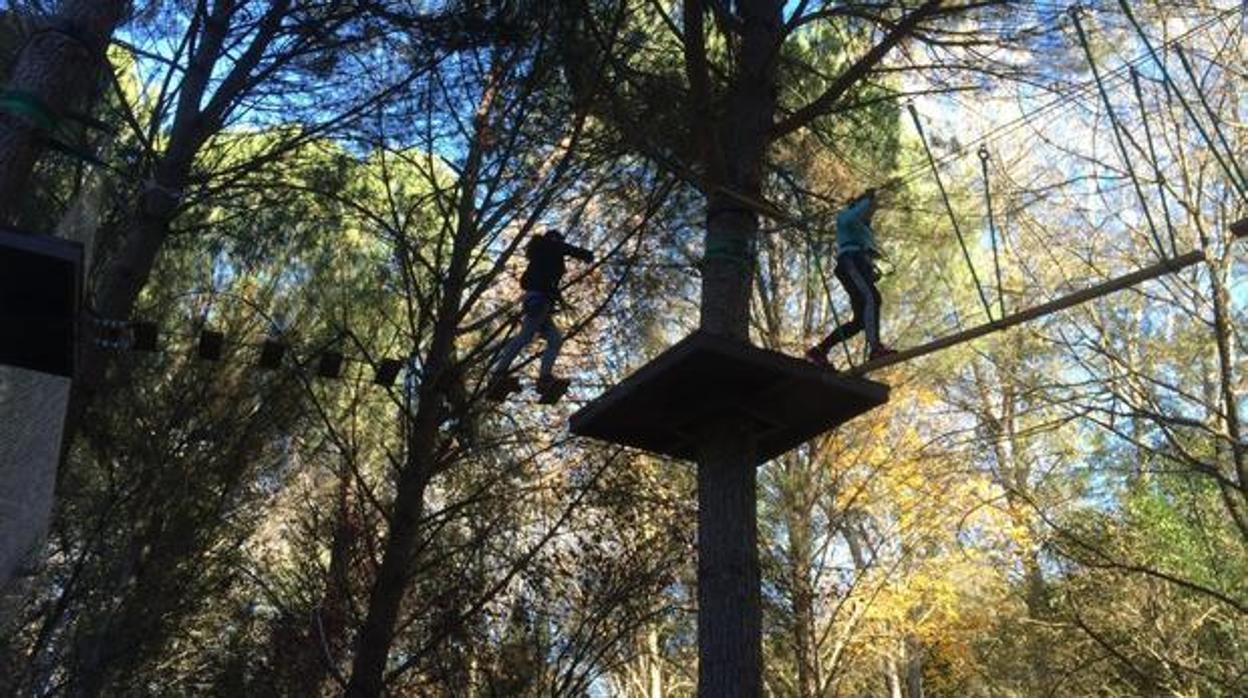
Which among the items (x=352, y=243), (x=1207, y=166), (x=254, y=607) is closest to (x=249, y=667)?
(x=254, y=607)

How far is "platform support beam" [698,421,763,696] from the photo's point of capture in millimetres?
3865

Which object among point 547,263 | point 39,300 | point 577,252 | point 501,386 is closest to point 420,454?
point 501,386

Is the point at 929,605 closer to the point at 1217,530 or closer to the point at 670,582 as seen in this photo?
the point at 1217,530

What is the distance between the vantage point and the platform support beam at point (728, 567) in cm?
387

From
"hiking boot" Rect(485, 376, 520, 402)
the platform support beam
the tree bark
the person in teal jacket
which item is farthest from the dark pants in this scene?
"hiking boot" Rect(485, 376, 520, 402)

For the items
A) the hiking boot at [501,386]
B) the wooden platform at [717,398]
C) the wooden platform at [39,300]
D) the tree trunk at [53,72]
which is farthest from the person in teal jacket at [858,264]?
the tree trunk at [53,72]

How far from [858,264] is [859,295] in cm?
15

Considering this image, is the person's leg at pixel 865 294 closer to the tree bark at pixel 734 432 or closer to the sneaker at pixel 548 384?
the tree bark at pixel 734 432

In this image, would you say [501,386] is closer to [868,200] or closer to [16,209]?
[868,200]

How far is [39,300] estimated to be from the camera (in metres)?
2.92

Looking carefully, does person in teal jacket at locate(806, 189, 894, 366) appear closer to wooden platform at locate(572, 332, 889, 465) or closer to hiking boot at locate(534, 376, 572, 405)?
wooden platform at locate(572, 332, 889, 465)

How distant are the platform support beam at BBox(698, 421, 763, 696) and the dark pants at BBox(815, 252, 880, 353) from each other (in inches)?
30.5

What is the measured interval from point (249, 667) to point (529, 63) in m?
6.41

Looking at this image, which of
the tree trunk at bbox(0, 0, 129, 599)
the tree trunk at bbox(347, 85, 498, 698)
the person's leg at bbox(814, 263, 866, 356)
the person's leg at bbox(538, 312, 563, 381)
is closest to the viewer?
the tree trunk at bbox(0, 0, 129, 599)
